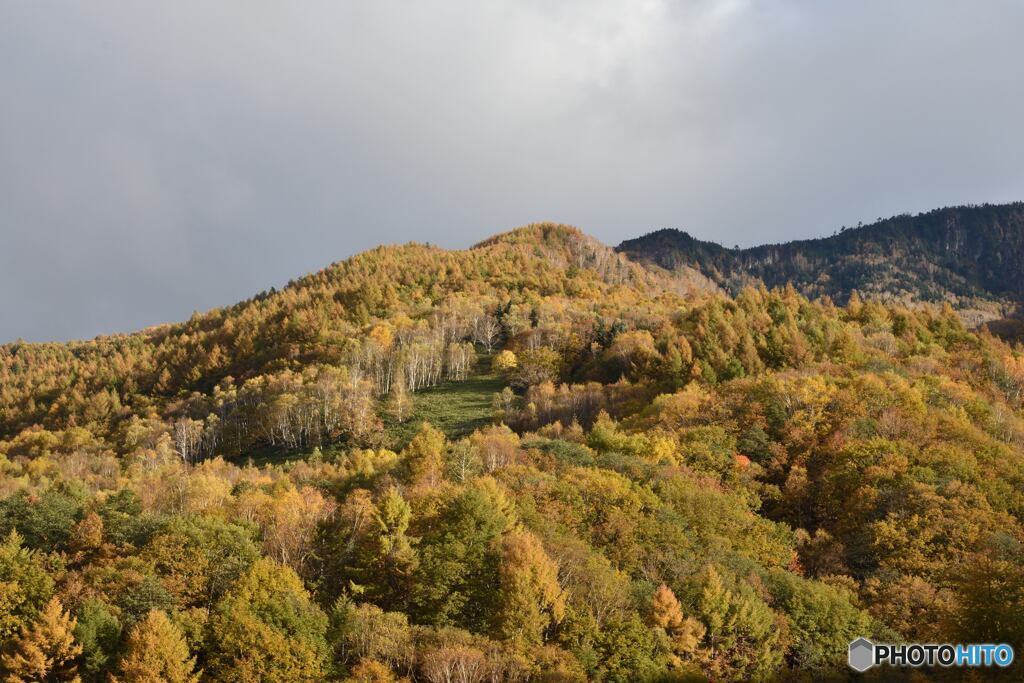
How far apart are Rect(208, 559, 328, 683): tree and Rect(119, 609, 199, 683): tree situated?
2.14m

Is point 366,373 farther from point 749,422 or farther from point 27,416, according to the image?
point 27,416

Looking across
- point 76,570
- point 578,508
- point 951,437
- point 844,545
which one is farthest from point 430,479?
point 951,437

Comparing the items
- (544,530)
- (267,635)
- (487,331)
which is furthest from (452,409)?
(267,635)

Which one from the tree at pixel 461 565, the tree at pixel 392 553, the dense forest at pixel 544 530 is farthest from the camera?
the tree at pixel 392 553

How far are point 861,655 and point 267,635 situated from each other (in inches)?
1459

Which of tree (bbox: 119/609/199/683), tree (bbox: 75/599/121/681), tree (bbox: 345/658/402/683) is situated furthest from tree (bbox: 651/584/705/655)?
tree (bbox: 75/599/121/681)

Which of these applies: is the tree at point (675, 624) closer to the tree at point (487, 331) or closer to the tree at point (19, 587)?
→ the tree at point (19, 587)

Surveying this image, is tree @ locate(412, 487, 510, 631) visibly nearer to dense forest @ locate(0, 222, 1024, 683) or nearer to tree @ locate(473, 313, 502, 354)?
dense forest @ locate(0, 222, 1024, 683)

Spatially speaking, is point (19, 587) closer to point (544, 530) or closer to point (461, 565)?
point (461, 565)

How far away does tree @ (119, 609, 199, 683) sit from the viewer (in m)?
43.4

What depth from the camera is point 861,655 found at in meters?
47.4

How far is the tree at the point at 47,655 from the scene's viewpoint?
45144 millimetres

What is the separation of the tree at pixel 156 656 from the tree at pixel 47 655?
332 cm

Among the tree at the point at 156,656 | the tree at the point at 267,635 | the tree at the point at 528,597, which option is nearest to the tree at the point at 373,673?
the tree at the point at 267,635
